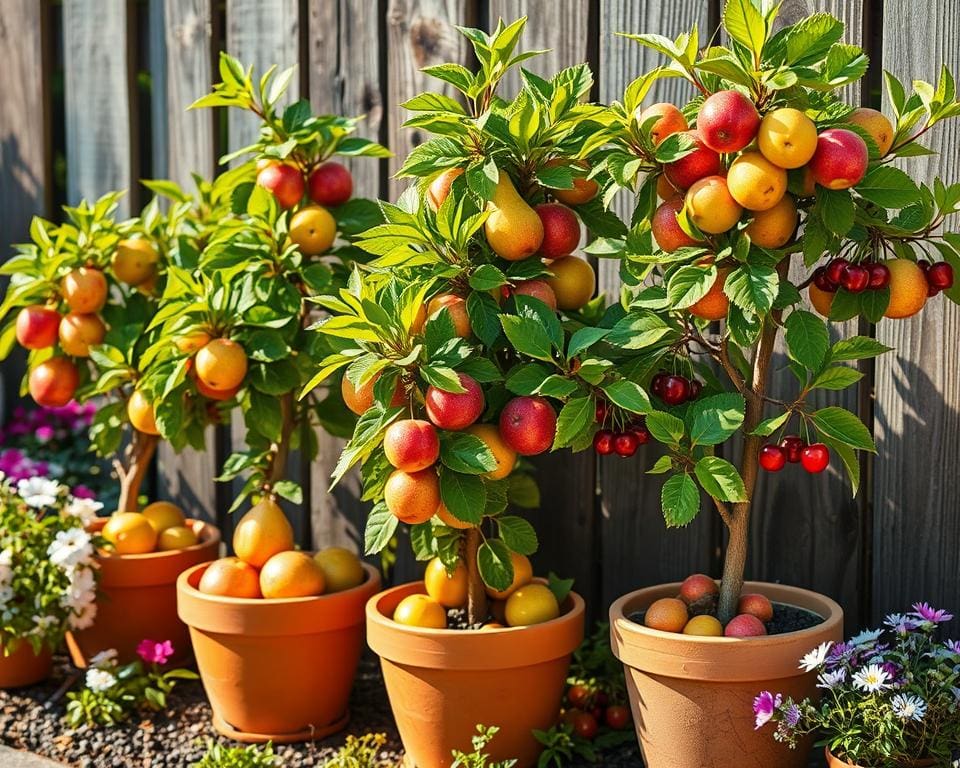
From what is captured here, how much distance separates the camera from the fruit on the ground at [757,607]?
7.49 ft

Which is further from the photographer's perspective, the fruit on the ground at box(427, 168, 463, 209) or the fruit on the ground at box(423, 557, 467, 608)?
the fruit on the ground at box(423, 557, 467, 608)

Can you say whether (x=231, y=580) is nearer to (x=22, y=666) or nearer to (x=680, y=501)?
(x=22, y=666)

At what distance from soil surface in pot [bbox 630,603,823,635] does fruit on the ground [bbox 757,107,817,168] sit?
2.98 ft

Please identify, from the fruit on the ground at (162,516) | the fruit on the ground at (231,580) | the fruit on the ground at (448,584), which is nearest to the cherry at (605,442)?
the fruit on the ground at (448,584)

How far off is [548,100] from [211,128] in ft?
5.10

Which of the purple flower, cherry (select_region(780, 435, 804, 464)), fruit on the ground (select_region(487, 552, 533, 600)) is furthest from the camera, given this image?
fruit on the ground (select_region(487, 552, 533, 600))

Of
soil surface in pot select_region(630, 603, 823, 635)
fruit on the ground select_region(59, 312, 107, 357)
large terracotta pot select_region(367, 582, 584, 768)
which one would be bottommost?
large terracotta pot select_region(367, 582, 584, 768)

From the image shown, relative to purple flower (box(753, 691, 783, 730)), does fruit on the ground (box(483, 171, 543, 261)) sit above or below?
above

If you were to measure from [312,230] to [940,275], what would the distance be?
1.42 meters

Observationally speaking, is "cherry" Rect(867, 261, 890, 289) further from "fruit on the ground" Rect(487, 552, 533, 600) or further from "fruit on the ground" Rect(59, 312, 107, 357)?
"fruit on the ground" Rect(59, 312, 107, 357)

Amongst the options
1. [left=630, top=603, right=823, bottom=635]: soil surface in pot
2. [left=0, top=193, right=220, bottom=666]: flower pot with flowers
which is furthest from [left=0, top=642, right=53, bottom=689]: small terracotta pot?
[left=630, top=603, right=823, bottom=635]: soil surface in pot

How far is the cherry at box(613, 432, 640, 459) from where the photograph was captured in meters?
2.19

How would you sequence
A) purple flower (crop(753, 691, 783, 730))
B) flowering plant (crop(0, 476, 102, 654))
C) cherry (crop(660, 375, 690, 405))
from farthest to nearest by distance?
flowering plant (crop(0, 476, 102, 654))
cherry (crop(660, 375, 690, 405))
purple flower (crop(753, 691, 783, 730))

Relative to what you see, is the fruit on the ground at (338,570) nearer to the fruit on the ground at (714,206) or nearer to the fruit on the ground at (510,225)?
the fruit on the ground at (510,225)
